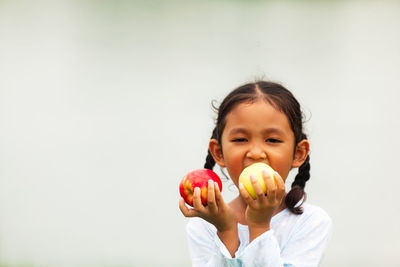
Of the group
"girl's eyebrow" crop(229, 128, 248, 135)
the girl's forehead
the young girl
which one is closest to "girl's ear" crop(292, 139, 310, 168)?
the young girl

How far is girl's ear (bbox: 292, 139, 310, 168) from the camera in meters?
1.70

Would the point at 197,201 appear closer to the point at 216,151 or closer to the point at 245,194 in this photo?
the point at 245,194

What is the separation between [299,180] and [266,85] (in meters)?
0.42

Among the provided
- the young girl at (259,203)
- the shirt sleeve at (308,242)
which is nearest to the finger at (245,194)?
the young girl at (259,203)

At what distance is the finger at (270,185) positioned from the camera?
1.41 m

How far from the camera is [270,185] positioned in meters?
1.41

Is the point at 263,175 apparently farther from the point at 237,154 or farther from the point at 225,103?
the point at 225,103

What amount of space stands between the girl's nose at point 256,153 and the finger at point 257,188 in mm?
122

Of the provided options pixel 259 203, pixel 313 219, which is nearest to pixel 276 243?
pixel 259 203

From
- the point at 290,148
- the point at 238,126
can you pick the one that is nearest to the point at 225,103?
the point at 238,126

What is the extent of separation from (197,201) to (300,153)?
0.42 meters

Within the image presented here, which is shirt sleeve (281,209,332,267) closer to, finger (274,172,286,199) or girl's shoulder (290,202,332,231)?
girl's shoulder (290,202,332,231)

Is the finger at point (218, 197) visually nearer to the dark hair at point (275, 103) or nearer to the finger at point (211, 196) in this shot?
the finger at point (211, 196)

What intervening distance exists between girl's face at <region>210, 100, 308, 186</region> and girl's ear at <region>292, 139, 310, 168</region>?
0.09 m
